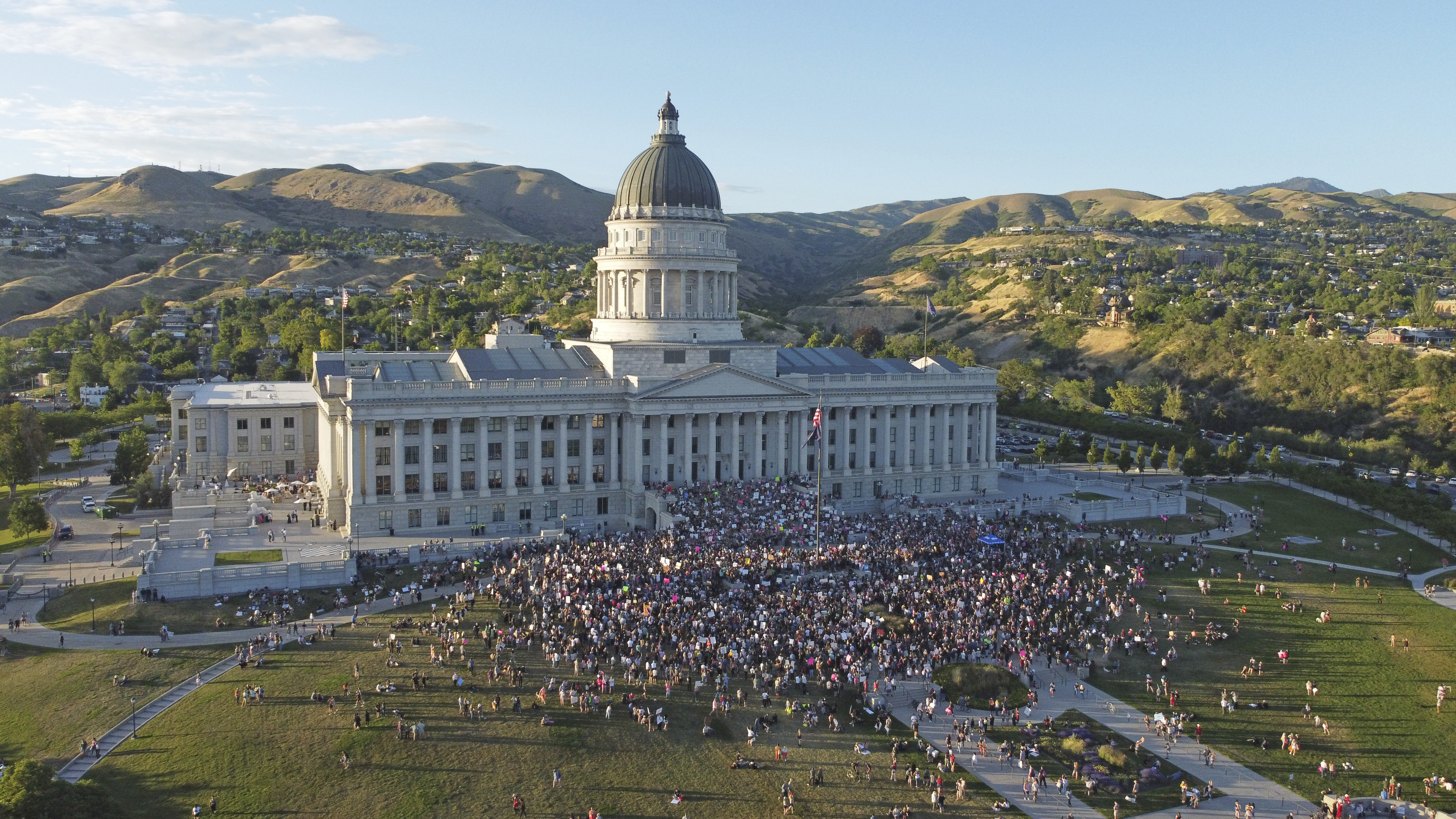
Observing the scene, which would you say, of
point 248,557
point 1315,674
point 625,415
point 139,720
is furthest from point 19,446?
point 1315,674

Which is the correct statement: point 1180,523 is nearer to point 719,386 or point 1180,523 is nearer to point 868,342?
point 719,386

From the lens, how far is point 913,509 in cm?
7750

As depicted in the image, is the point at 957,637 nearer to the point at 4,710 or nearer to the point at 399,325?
the point at 4,710

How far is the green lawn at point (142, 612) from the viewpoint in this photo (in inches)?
1998

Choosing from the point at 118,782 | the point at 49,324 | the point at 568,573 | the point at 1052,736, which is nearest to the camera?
the point at 118,782

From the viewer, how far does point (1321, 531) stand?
260 ft

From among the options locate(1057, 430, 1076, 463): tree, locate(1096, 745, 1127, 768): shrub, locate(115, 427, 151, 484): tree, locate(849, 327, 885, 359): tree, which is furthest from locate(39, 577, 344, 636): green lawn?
locate(849, 327, 885, 359): tree

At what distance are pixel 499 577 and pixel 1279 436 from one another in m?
101

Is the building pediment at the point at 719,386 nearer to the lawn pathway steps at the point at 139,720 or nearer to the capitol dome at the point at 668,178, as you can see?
the capitol dome at the point at 668,178

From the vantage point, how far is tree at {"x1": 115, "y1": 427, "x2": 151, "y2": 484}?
84812mm

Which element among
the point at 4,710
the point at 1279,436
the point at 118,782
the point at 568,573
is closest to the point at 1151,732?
the point at 568,573

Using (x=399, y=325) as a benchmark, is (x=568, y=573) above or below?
below

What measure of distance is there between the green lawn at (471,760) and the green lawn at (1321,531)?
44.4m

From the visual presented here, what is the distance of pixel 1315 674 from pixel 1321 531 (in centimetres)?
3232
